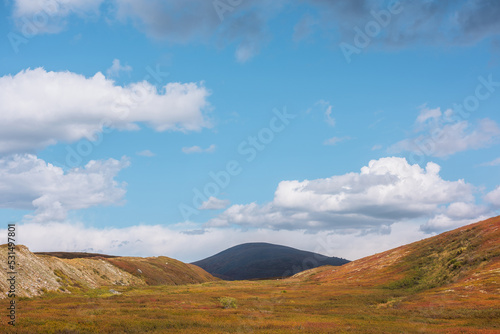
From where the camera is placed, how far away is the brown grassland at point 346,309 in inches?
1334

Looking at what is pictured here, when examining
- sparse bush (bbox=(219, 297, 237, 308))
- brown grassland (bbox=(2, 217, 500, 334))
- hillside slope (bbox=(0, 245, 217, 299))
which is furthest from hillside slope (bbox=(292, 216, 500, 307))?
hillside slope (bbox=(0, 245, 217, 299))

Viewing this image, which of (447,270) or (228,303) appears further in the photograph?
(447,270)

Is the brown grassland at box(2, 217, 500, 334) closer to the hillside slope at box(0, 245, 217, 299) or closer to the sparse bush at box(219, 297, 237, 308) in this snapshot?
the sparse bush at box(219, 297, 237, 308)

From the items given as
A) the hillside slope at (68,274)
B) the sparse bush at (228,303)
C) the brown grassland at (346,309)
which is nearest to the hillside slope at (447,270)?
the brown grassland at (346,309)

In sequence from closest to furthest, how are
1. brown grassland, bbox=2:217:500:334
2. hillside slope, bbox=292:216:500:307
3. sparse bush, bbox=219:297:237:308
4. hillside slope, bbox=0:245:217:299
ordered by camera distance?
brown grassland, bbox=2:217:500:334 < sparse bush, bbox=219:297:237:308 < hillside slope, bbox=292:216:500:307 < hillside slope, bbox=0:245:217:299

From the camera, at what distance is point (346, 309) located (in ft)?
181

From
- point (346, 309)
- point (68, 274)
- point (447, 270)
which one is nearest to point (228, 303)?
point (346, 309)

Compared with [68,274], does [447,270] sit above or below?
below

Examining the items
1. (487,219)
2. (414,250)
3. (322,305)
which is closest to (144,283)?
(322,305)

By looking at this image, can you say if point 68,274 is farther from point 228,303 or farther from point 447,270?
point 447,270

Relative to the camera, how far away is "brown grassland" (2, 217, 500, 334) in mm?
33875

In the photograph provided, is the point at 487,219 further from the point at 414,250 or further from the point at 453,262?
the point at 453,262

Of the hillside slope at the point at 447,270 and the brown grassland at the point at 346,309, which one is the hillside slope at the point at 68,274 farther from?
the hillside slope at the point at 447,270

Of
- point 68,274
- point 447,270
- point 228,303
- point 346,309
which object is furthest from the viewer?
point 68,274
